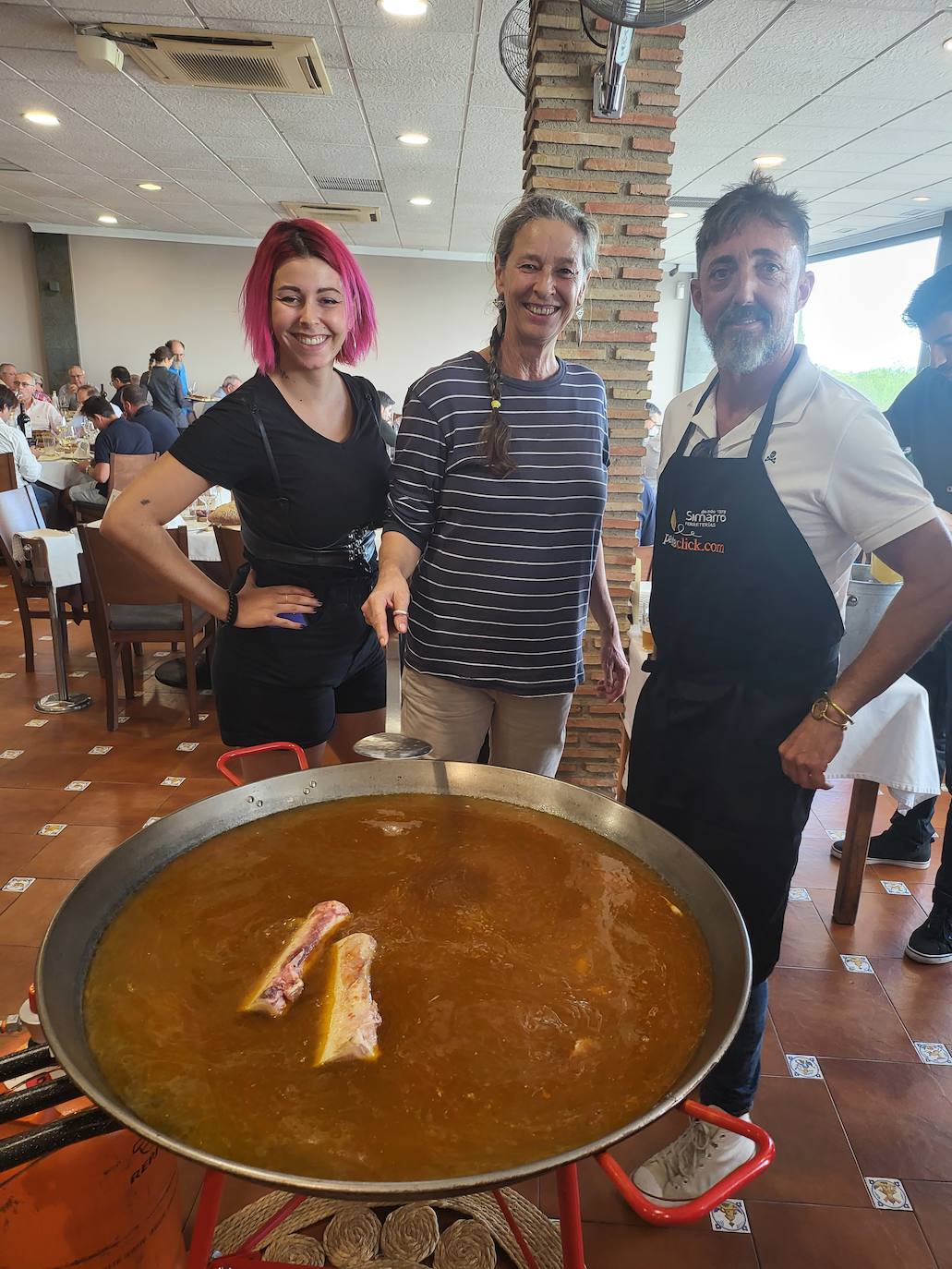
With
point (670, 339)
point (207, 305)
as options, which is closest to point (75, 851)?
point (207, 305)

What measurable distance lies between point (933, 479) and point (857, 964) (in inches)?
66.9

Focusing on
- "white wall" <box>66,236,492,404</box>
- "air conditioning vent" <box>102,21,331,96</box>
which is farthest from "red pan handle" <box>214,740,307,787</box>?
"white wall" <box>66,236,492,404</box>

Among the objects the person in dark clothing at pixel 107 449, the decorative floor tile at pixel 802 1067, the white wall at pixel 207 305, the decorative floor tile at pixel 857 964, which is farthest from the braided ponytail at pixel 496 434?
the white wall at pixel 207 305

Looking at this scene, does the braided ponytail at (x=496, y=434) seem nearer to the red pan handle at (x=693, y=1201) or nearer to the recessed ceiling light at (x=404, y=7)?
the red pan handle at (x=693, y=1201)

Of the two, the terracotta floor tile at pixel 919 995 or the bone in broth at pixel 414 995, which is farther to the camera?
the terracotta floor tile at pixel 919 995

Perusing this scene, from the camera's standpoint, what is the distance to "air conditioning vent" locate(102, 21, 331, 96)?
14.4 ft

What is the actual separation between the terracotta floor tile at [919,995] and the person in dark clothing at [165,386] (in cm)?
988

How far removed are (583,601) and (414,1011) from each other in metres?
1.08

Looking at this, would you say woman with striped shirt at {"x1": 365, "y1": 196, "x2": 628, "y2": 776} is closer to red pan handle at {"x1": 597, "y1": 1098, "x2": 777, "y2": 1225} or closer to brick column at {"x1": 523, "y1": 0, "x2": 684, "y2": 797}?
red pan handle at {"x1": 597, "y1": 1098, "x2": 777, "y2": 1225}

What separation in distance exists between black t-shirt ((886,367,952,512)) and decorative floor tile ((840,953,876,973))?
1608 millimetres

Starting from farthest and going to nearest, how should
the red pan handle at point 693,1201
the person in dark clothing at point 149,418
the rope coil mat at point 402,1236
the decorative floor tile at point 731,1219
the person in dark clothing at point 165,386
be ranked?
the person in dark clothing at point 165,386, the person in dark clothing at point 149,418, the decorative floor tile at point 731,1219, the rope coil mat at point 402,1236, the red pan handle at point 693,1201

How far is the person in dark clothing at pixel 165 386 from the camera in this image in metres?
10.1

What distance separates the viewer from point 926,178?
6.97m

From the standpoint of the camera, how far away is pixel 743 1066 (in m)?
1.65
